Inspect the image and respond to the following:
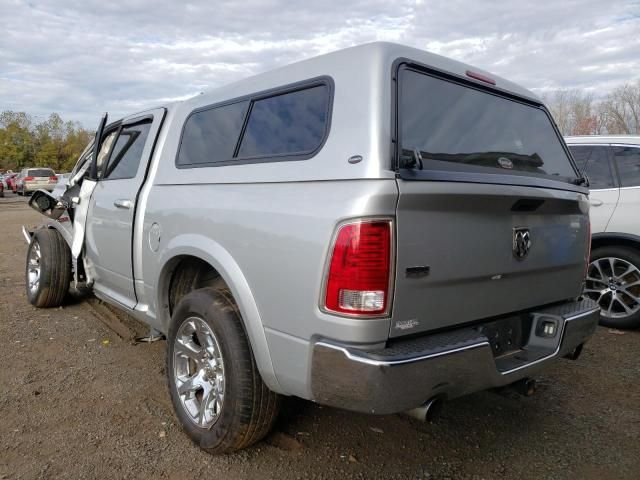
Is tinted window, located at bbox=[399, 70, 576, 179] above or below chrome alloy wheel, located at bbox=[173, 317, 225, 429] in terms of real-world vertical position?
above

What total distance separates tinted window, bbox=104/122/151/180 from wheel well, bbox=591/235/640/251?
418 cm

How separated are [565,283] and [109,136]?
3847 mm

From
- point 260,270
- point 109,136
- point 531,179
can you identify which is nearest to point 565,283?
point 531,179

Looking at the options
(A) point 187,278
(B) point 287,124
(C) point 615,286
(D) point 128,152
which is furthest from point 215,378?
(C) point 615,286

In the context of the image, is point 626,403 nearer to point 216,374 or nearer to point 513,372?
point 513,372

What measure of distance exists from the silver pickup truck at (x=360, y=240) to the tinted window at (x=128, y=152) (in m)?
0.41

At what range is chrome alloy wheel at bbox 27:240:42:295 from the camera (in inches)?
212

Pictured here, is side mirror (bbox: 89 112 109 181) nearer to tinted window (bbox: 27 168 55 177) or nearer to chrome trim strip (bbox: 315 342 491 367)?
chrome trim strip (bbox: 315 342 491 367)

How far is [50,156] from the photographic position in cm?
6325

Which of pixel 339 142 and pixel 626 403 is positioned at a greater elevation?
pixel 339 142

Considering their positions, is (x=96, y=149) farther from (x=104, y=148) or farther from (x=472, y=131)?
(x=472, y=131)

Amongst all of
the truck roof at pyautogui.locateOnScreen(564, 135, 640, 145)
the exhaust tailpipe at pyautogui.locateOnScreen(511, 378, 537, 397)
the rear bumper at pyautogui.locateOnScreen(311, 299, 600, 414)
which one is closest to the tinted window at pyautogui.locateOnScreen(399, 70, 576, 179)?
the rear bumper at pyautogui.locateOnScreen(311, 299, 600, 414)

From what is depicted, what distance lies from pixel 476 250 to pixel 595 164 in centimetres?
361

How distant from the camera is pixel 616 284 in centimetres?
495
